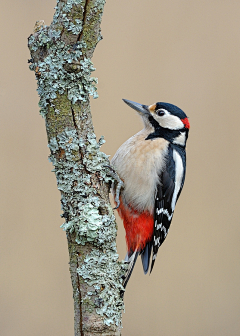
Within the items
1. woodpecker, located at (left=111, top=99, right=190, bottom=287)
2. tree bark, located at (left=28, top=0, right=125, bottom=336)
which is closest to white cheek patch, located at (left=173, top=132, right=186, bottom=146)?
woodpecker, located at (left=111, top=99, right=190, bottom=287)

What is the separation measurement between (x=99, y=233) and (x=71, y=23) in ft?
2.61

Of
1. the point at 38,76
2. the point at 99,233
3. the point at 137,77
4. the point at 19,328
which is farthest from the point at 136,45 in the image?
the point at 19,328

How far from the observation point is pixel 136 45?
132 inches

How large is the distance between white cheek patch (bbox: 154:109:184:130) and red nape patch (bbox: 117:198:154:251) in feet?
1.71

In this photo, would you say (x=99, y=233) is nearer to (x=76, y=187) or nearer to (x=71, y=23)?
(x=76, y=187)

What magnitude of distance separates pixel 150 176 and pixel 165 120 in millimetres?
364

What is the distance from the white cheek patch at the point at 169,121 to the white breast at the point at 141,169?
0.46ft

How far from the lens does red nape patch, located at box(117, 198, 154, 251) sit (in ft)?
7.52

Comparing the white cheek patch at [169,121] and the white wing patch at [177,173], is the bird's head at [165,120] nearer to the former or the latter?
the white cheek patch at [169,121]

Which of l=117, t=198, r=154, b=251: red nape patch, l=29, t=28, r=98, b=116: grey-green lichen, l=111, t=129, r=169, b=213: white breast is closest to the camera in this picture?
l=29, t=28, r=98, b=116: grey-green lichen

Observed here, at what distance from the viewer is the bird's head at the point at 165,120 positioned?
2342 millimetres

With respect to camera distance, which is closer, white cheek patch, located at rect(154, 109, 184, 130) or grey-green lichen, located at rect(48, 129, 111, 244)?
grey-green lichen, located at rect(48, 129, 111, 244)

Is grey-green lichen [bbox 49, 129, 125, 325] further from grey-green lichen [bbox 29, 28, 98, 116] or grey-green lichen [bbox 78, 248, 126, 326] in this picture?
grey-green lichen [bbox 29, 28, 98, 116]

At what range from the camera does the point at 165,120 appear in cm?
235
